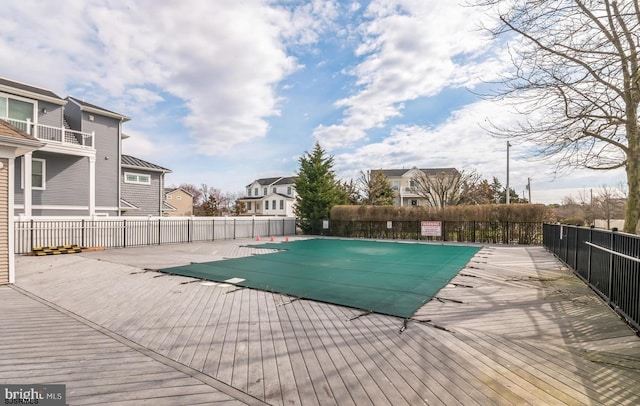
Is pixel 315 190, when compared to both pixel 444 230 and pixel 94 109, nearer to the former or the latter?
pixel 444 230

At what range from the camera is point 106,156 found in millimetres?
16562

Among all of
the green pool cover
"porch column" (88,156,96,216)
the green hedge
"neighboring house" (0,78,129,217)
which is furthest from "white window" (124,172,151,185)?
the green pool cover

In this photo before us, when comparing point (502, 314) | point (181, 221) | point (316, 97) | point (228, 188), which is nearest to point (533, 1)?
point (502, 314)

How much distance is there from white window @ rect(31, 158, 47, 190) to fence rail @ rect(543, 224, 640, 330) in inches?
766

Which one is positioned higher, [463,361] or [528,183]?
[528,183]

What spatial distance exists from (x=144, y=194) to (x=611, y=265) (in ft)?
71.7

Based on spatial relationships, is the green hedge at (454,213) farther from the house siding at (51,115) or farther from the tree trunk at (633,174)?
the house siding at (51,115)

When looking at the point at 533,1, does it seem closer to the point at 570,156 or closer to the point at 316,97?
the point at 570,156

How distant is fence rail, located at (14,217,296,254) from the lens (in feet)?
35.0

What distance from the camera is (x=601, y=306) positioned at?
480cm

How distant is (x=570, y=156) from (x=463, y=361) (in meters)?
5.69

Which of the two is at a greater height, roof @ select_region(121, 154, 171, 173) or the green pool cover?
roof @ select_region(121, 154, 171, 173)

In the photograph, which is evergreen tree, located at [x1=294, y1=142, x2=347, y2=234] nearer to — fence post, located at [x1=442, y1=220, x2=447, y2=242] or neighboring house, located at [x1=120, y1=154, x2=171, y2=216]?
fence post, located at [x1=442, y1=220, x2=447, y2=242]

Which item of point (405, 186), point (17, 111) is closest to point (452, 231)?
point (17, 111)
